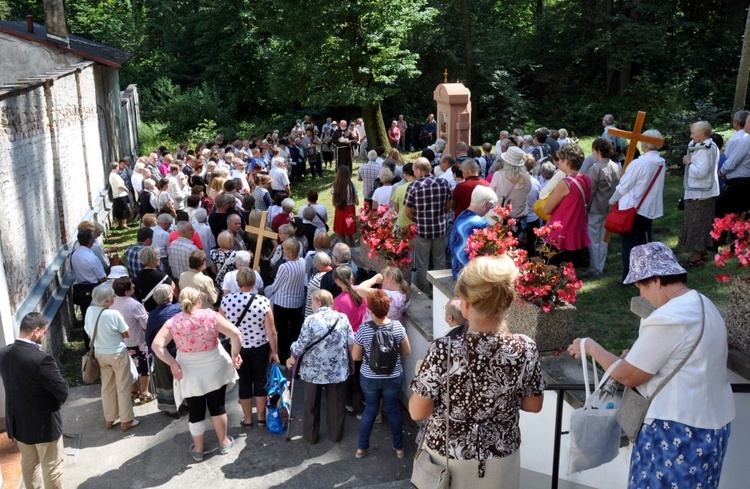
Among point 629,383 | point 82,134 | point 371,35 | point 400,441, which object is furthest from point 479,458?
point 371,35

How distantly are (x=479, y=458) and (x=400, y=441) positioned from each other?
3519 mm

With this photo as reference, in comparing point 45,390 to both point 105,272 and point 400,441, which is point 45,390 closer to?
point 400,441

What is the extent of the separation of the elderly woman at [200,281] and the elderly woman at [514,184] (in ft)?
12.2

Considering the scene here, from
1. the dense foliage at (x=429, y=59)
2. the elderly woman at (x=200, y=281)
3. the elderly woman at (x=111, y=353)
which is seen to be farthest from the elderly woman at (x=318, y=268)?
the dense foliage at (x=429, y=59)

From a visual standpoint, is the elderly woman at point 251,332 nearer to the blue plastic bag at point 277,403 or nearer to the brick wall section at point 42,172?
the blue plastic bag at point 277,403

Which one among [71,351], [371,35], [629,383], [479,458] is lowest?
[71,351]

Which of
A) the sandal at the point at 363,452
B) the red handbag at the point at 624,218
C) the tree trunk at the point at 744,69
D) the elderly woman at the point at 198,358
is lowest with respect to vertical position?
the sandal at the point at 363,452

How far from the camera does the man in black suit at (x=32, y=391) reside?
5.38m

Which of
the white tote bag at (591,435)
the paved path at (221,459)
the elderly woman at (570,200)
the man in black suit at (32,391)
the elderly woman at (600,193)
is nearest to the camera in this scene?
the white tote bag at (591,435)

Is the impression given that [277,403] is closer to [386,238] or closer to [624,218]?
[386,238]

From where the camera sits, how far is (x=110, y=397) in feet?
23.6

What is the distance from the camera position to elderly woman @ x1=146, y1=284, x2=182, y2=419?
6934 millimetres

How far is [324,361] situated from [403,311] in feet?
3.39

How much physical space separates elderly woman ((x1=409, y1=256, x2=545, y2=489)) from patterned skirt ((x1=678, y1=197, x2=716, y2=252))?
20.2 ft
